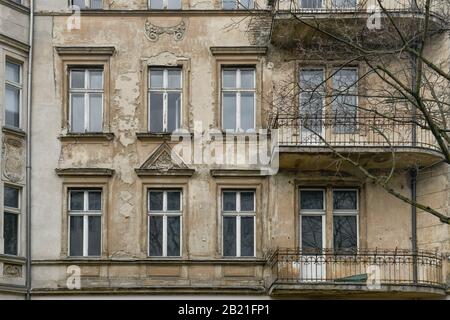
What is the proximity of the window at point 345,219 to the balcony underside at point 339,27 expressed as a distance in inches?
133

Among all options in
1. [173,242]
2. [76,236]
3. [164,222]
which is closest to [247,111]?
[164,222]

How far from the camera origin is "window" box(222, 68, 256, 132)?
22.8 m

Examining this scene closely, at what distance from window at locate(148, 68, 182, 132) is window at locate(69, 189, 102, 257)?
205 centimetres

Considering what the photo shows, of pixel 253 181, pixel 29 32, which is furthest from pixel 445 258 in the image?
pixel 29 32

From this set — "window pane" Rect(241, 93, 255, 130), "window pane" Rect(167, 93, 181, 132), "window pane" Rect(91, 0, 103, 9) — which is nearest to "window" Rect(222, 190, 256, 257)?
"window pane" Rect(241, 93, 255, 130)

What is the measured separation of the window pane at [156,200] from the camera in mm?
22484

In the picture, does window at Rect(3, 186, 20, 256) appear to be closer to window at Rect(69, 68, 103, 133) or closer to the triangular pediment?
window at Rect(69, 68, 103, 133)

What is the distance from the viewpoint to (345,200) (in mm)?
22516

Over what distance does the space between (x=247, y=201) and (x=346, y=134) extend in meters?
2.64

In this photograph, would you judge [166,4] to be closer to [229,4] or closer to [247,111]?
[229,4]

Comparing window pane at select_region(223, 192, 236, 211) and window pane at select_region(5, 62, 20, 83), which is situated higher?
window pane at select_region(5, 62, 20, 83)

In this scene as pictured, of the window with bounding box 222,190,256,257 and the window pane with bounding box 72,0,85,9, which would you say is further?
the window pane with bounding box 72,0,85,9

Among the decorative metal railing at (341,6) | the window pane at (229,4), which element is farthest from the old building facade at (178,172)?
the decorative metal railing at (341,6)
